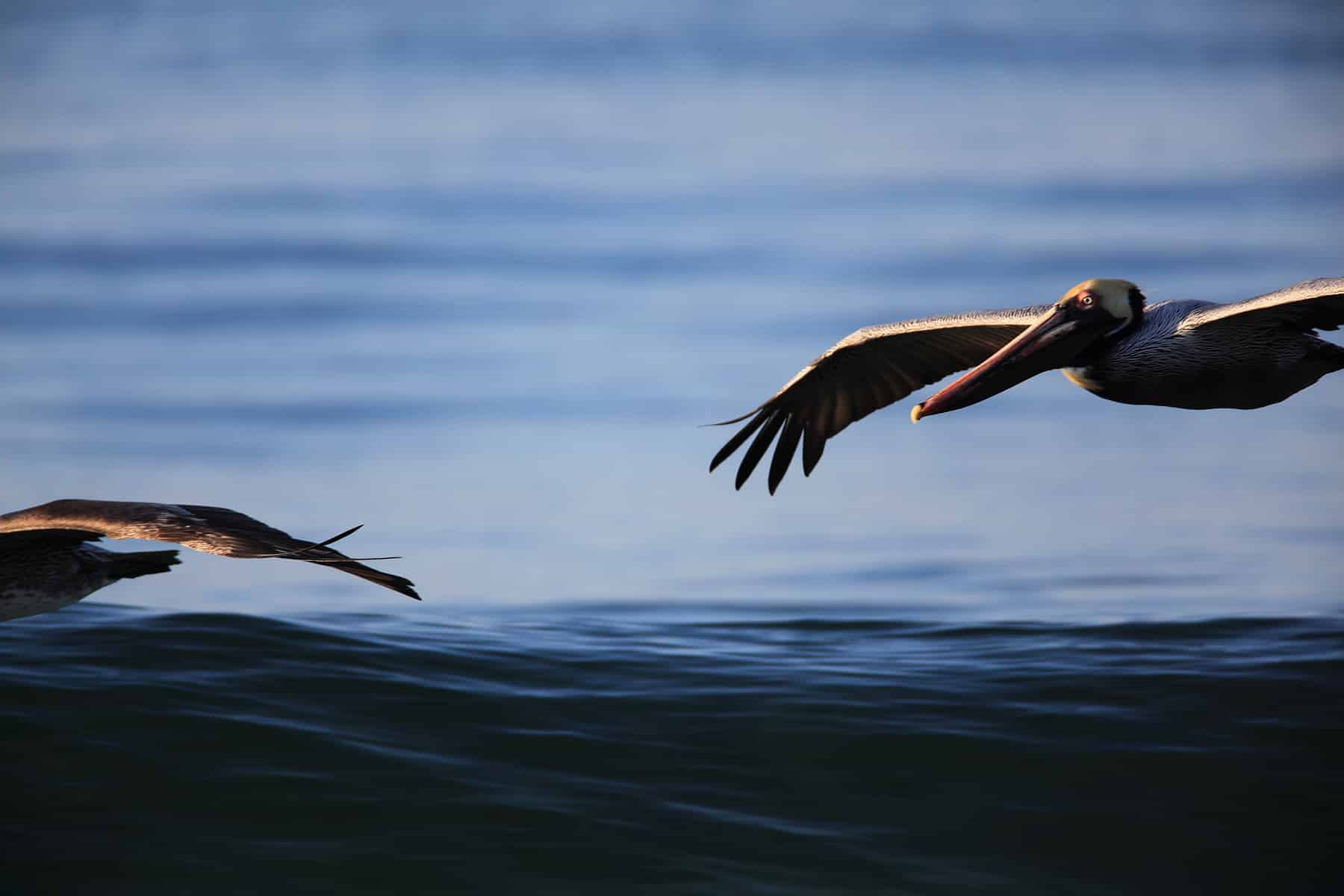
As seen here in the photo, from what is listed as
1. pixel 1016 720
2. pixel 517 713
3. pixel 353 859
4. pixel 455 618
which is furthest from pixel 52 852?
pixel 1016 720

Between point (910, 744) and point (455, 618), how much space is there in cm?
333

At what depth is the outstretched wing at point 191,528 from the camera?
569 cm

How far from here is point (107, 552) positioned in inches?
330

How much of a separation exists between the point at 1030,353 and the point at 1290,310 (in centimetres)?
122

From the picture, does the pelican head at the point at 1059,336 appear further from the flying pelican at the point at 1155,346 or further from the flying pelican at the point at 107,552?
the flying pelican at the point at 107,552

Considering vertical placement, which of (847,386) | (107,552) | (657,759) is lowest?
(657,759)

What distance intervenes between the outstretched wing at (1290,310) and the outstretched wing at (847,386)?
140 centimetres

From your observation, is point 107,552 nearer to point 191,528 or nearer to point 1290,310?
point 191,528

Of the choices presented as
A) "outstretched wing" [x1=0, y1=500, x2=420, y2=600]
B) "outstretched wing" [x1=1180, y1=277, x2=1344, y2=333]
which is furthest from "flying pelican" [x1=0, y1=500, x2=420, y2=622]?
"outstretched wing" [x1=1180, y1=277, x2=1344, y2=333]

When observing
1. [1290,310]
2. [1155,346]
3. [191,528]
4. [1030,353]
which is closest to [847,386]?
[1030,353]

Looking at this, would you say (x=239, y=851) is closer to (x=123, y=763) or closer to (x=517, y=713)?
(x=123, y=763)

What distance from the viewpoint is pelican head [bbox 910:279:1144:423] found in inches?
303

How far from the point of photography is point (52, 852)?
21.0ft

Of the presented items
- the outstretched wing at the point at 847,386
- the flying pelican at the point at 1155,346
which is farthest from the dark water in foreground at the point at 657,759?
the flying pelican at the point at 1155,346
